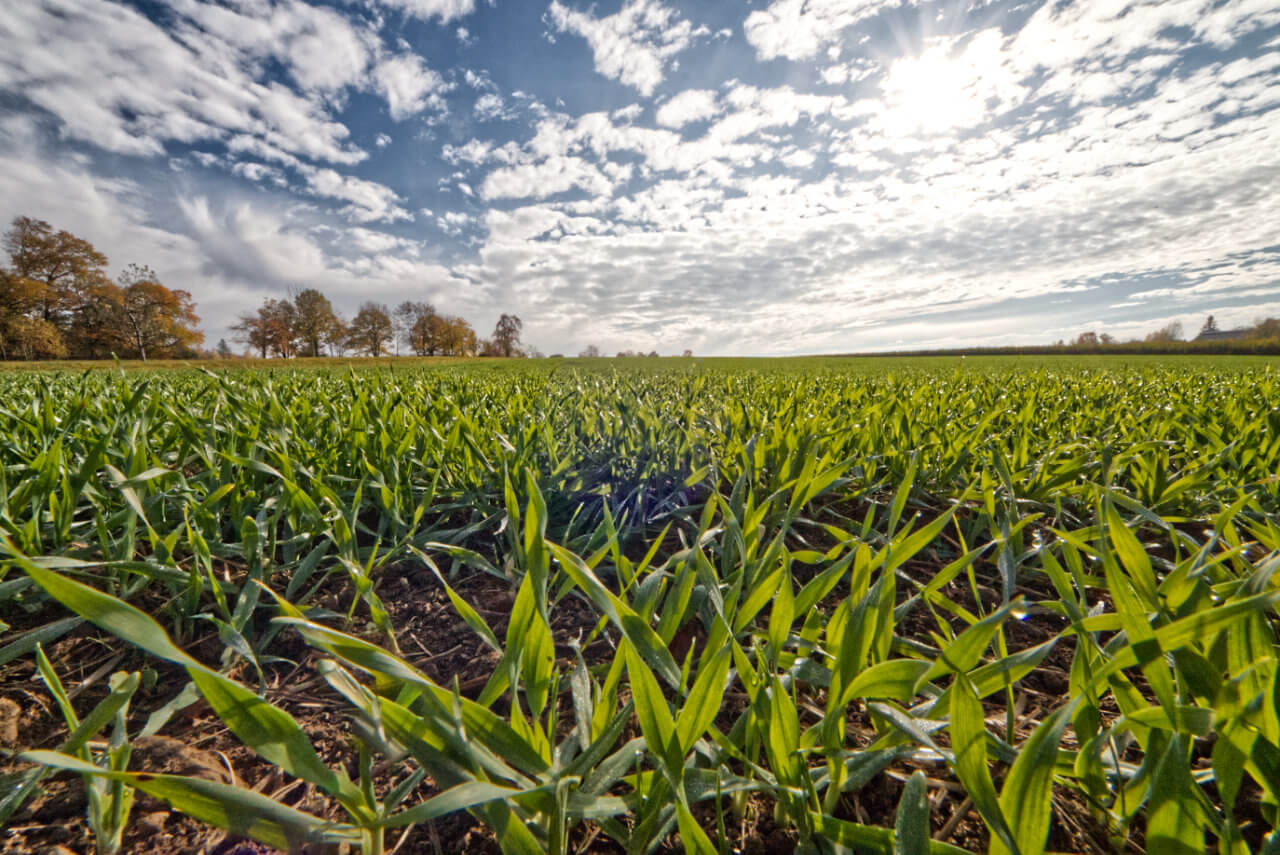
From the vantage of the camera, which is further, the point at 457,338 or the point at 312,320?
the point at 457,338

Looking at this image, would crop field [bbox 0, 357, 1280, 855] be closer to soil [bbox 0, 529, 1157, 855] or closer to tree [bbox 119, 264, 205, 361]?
soil [bbox 0, 529, 1157, 855]

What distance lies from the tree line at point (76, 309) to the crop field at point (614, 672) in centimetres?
4166

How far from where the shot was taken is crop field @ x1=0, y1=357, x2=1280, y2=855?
47 cm

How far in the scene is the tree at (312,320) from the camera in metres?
43.6

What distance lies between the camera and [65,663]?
3.11 feet

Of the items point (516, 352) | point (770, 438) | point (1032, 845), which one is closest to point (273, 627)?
point (1032, 845)

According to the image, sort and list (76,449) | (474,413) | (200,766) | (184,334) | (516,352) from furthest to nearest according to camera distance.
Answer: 1. (516,352)
2. (184,334)
3. (474,413)
4. (76,449)
5. (200,766)

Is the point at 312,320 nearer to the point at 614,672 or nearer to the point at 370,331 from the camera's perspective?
the point at 370,331

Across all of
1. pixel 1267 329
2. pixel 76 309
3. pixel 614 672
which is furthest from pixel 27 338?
pixel 1267 329

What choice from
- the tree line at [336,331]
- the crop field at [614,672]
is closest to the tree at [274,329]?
the tree line at [336,331]

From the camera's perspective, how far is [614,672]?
2.08 feet

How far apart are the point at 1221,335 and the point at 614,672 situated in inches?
2980

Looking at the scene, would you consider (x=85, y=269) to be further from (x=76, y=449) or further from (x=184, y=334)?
(x=76, y=449)

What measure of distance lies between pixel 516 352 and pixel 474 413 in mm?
57297
